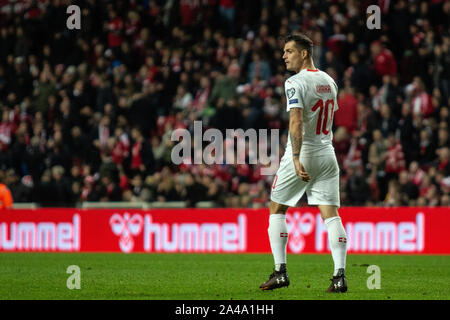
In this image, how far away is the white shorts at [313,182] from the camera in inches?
324

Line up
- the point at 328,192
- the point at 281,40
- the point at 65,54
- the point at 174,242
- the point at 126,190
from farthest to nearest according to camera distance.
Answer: the point at 65,54 < the point at 281,40 < the point at 126,190 < the point at 174,242 < the point at 328,192

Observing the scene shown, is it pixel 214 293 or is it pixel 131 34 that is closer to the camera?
pixel 214 293

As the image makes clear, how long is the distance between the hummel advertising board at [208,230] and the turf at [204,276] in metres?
0.88

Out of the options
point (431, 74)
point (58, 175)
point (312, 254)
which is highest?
point (431, 74)

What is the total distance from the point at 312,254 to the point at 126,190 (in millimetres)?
4506

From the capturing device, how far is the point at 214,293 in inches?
329

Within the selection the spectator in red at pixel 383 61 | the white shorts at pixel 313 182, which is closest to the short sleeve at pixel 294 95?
the white shorts at pixel 313 182

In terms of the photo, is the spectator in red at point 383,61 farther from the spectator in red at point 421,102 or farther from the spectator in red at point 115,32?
the spectator in red at point 115,32

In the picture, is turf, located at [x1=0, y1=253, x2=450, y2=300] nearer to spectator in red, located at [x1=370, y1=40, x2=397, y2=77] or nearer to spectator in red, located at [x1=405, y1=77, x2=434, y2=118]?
spectator in red, located at [x1=405, y1=77, x2=434, y2=118]

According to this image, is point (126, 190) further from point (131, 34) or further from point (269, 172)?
point (131, 34)

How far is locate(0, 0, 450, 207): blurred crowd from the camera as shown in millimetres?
17234

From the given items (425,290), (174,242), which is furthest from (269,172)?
(425,290)

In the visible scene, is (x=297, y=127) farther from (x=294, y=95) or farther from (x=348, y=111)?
(x=348, y=111)

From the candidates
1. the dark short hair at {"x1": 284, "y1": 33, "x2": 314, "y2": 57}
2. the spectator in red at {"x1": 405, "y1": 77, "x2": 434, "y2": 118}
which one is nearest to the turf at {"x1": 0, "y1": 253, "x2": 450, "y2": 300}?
the dark short hair at {"x1": 284, "y1": 33, "x2": 314, "y2": 57}
